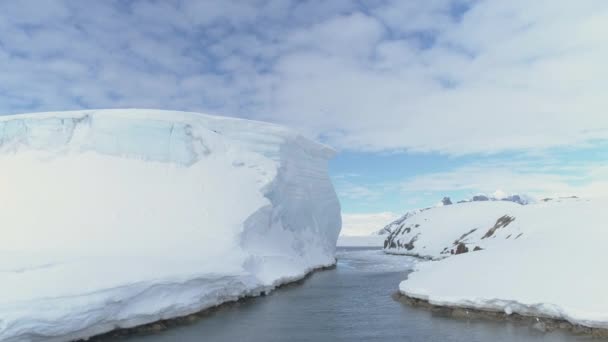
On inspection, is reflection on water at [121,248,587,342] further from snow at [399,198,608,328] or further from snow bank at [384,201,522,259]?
snow bank at [384,201,522,259]

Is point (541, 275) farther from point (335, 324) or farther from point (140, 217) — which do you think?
point (140, 217)

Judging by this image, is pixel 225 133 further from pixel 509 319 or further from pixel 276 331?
pixel 509 319

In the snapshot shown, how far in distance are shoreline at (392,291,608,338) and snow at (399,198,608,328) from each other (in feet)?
0.52

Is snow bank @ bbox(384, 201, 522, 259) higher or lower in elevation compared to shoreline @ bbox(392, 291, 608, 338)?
higher

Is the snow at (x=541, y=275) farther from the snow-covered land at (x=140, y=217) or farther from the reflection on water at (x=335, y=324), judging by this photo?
the snow-covered land at (x=140, y=217)

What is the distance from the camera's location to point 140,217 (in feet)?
74.3

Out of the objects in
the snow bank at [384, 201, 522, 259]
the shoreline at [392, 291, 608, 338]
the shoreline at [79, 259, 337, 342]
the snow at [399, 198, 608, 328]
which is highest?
the snow bank at [384, 201, 522, 259]

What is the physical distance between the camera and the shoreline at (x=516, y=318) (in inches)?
488

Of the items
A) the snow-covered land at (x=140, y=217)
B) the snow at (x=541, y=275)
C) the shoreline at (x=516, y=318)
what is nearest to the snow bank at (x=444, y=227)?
the snow-covered land at (x=140, y=217)

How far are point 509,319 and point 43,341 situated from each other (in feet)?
46.4

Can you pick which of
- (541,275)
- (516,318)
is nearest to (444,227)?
(541,275)

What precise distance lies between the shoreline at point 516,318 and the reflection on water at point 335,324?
41 cm

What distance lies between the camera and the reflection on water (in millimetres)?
13102

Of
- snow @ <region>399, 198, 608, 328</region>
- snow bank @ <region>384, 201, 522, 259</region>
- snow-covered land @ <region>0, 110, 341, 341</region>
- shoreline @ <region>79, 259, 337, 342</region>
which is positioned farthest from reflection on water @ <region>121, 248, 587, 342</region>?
snow bank @ <region>384, 201, 522, 259</region>
